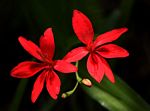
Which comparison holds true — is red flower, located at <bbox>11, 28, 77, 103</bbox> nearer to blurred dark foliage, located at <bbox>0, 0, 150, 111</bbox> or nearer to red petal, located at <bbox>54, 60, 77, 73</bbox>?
red petal, located at <bbox>54, 60, 77, 73</bbox>

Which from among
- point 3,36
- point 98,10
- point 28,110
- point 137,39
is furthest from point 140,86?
point 3,36

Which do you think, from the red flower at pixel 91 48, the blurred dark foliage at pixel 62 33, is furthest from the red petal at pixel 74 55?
the blurred dark foliage at pixel 62 33

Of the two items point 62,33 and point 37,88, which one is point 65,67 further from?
point 62,33

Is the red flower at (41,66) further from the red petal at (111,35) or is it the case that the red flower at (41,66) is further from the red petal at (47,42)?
the red petal at (111,35)

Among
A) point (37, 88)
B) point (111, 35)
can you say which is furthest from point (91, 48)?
point (37, 88)

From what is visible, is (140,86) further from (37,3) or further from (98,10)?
(37,3)

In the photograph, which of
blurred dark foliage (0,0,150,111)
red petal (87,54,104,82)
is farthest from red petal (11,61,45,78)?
blurred dark foliage (0,0,150,111)
